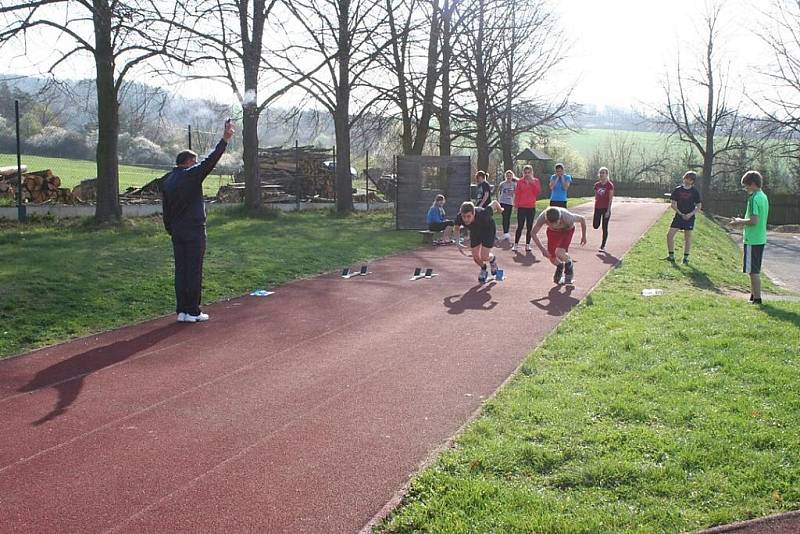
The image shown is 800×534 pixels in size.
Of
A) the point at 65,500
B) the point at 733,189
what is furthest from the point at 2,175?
the point at 733,189

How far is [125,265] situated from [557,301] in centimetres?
712

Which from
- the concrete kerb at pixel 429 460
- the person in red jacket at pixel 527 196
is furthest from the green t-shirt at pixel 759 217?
the person in red jacket at pixel 527 196

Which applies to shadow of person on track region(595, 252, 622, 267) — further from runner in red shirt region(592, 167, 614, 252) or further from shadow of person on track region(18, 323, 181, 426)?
shadow of person on track region(18, 323, 181, 426)

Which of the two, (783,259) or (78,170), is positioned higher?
(78,170)

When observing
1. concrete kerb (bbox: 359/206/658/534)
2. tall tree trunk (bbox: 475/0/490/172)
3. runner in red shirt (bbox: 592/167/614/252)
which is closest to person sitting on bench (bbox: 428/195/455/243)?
runner in red shirt (bbox: 592/167/614/252)

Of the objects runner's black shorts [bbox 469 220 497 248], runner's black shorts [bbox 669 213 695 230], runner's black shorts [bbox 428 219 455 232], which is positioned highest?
runner's black shorts [bbox 669 213 695 230]

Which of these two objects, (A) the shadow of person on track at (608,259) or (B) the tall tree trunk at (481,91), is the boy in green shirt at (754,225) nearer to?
(A) the shadow of person on track at (608,259)

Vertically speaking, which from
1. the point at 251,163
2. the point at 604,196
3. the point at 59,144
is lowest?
the point at 604,196

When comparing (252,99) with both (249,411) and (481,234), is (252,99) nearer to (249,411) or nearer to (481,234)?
(481,234)

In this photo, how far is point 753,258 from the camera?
33.3 ft

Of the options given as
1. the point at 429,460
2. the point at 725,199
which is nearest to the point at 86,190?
the point at 429,460

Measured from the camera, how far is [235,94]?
22.6 meters

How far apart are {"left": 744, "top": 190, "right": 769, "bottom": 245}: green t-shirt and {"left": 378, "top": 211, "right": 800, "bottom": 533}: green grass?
7.51ft

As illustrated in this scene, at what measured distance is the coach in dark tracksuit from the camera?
896cm
